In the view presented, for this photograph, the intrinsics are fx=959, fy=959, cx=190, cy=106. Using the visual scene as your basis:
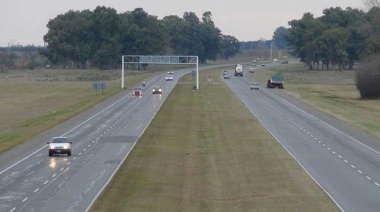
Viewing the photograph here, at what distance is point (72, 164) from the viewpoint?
186 ft

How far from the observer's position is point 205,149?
219 ft

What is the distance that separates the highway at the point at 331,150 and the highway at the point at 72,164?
11.1 metres

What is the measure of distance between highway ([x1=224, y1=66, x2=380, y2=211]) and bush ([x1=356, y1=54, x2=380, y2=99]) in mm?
24213

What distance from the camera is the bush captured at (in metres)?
134

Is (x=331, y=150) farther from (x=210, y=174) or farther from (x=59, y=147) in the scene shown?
(x=59, y=147)

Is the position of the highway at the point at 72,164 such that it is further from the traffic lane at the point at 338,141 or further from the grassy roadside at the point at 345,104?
the grassy roadside at the point at 345,104

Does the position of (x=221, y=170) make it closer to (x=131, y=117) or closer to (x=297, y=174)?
(x=297, y=174)

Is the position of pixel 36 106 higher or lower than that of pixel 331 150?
lower

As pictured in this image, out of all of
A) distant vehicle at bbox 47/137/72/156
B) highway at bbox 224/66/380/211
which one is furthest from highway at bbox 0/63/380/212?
distant vehicle at bbox 47/137/72/156

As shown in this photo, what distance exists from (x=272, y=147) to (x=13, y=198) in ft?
89.4

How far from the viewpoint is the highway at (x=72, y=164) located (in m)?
42.5

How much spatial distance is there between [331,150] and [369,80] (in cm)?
A: 7120

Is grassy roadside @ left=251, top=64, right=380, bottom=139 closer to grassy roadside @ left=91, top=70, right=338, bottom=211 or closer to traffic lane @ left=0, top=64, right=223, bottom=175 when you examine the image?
grassy roadside @ left=91, top=70, right=338, bottom=211

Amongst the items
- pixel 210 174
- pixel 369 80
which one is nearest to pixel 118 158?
pixel 210 174
